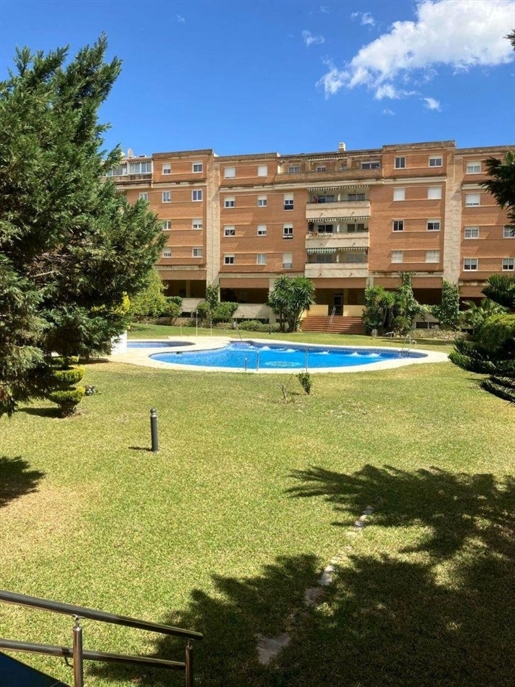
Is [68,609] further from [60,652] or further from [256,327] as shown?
[256,327]

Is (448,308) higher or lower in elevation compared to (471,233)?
lower

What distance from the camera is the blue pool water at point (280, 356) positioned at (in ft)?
85.3

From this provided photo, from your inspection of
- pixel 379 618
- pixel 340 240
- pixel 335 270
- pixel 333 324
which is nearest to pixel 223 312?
pixel 333 324

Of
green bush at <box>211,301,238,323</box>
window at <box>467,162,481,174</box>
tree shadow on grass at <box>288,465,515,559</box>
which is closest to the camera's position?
tree shadow on grass at <box>288,465,515,559</box>

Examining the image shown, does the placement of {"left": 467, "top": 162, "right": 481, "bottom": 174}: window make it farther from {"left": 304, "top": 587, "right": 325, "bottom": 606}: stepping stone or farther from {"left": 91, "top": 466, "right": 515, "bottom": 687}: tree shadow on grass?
{"left": 304, "top": 587, "right": 325, "bottom": 606}: stepping stone

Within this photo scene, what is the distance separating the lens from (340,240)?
149 ft

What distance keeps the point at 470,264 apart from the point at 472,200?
5.23m

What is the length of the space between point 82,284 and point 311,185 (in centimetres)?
4229

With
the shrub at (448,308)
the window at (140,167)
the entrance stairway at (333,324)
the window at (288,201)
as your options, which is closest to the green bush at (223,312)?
the entrance stairway at (333,324)

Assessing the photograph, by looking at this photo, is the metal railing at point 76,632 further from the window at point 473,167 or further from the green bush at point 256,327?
the window at point 473,167

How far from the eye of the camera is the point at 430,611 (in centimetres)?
491

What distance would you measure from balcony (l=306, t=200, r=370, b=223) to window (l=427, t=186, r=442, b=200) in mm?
5087

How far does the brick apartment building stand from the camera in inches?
1678

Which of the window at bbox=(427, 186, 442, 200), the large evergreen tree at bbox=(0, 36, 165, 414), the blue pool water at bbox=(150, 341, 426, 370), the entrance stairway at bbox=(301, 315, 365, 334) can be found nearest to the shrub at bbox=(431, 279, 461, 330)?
the entrance stairway at bbox=(301, 315, 365, 334)
